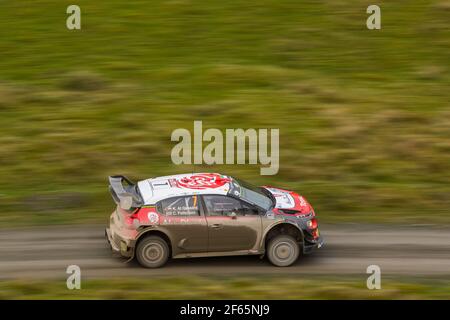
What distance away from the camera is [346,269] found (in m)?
14.9

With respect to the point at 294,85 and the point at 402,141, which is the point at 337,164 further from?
the point at 294,85

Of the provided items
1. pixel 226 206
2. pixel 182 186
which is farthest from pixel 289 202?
pixel 182 186

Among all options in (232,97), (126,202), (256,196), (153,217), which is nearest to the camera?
(153,217)

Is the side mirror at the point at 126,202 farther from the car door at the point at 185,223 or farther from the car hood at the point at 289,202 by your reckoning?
the car hood at the point at 289,202

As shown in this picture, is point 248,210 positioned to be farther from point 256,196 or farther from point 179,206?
point 179,206

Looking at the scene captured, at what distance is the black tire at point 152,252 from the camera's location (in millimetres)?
14742

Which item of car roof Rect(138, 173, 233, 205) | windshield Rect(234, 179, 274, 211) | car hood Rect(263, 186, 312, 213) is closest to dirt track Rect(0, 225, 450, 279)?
car hood Rect(263, 186, 312, 213)

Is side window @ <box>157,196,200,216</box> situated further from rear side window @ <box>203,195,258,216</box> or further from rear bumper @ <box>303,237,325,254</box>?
rear bumper @ <box>303,237,325,254</box>

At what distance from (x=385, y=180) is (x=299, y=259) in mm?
5397

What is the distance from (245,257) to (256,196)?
123 centimetres

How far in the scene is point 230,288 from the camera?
14000mm

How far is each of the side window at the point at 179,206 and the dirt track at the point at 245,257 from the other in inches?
42.5
